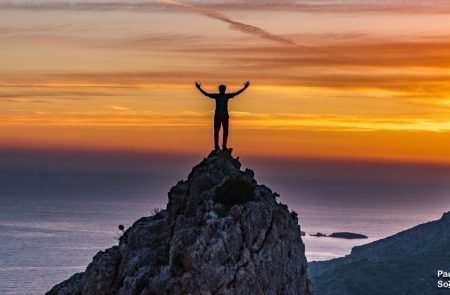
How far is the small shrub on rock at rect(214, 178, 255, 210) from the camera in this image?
50.2 metres

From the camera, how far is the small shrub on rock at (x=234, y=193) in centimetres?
5025

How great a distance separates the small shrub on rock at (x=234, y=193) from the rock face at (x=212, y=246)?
5 centimetres

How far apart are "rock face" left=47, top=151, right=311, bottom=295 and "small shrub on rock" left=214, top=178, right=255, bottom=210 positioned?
2.0 inches

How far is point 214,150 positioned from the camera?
182ft

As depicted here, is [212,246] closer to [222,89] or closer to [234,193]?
[234,193]

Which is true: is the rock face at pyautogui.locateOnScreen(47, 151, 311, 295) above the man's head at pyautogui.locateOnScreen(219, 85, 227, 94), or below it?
below

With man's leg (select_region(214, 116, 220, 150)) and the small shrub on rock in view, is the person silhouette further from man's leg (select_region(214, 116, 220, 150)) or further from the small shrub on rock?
the small shrub on rock

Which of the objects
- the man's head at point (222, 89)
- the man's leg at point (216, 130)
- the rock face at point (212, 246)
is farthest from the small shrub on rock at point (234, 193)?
the man's head at point (222, 89)

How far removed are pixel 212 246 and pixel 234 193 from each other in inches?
167

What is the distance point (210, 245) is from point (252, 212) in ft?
12.0

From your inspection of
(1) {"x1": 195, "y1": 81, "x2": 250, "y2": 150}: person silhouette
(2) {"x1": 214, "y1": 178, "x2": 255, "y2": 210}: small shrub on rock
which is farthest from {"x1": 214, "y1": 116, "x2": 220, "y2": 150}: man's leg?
(2) {"x1": 214, "y1": 178, "x2": 255, "y2": 210}: small shrub on rock

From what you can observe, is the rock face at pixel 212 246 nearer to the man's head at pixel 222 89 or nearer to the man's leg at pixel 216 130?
the man's leg at pixel 216 130

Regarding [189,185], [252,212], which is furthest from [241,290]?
[189,185]

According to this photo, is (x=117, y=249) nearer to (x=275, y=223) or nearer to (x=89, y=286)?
(x=89, y=286)
